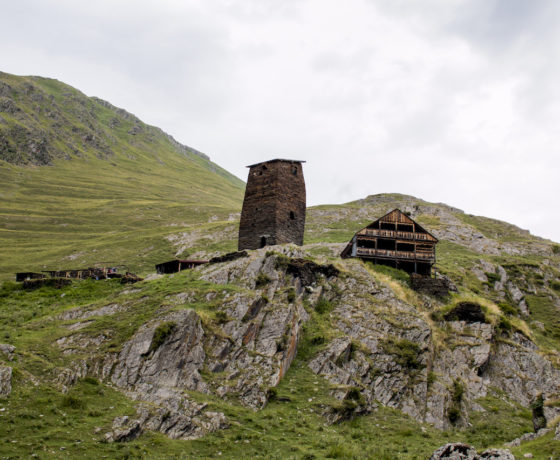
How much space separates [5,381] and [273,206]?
108 feet

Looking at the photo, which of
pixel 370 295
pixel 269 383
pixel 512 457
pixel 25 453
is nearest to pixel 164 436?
pixel 25 453

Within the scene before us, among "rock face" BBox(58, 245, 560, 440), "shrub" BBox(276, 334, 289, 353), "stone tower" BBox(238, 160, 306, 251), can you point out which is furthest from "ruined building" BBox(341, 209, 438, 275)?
"shrub" BBox(276, 334, 289, 353)

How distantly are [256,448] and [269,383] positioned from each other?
6.97 metres

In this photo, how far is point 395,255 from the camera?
5378 cm

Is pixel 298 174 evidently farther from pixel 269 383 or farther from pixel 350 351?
pixel 269 383

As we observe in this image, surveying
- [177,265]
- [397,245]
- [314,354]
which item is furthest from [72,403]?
[397,245]

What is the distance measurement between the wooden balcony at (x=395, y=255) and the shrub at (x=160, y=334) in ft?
84.1

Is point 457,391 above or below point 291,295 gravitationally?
below

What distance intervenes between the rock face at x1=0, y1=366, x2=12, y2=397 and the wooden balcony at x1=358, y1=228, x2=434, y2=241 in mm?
37502

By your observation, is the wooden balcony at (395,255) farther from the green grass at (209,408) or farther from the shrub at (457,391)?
the shrub at (457,391)

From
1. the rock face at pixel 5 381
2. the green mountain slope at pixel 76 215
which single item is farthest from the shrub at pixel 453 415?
the green mountain slope at pixel 76 215

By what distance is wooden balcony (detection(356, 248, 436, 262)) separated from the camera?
53594mm

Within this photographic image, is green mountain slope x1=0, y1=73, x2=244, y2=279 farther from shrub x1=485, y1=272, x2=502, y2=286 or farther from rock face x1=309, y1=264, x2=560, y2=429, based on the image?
shrub x1=485, y1=272, x2=502, y2=286

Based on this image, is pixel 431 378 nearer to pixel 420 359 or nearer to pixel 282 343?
pixel 420 359
